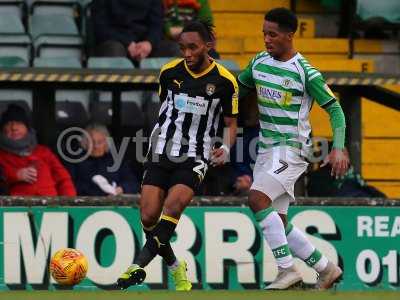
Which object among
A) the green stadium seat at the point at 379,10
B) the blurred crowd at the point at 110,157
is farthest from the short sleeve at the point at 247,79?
the green stadium seat at the point at 379,10

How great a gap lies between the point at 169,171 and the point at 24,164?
2.63 metres

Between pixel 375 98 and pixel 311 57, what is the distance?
93.2 inches

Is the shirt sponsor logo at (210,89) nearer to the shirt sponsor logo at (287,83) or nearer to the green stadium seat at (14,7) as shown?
the shirt sponsor logo at (287,83)

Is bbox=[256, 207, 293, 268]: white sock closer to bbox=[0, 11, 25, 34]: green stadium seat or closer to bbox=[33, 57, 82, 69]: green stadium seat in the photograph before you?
bbox=[33, 57, 82, 69]: green stadium seat

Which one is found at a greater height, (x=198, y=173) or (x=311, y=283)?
(x=198, y=173)

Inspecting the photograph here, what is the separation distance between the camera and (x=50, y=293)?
9.61 metres

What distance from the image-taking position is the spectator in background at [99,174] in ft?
45.5

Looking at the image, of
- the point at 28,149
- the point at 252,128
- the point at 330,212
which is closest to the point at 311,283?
the point at 330,212

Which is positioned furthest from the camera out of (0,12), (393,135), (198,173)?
(393,135)

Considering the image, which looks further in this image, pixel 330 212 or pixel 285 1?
pixel 285 1

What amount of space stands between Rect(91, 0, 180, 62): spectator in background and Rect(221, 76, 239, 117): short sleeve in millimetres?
3360

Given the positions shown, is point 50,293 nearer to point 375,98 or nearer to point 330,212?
point 330,212

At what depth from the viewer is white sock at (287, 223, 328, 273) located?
456 inches

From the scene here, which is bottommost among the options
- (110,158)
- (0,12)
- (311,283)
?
(311,283)
